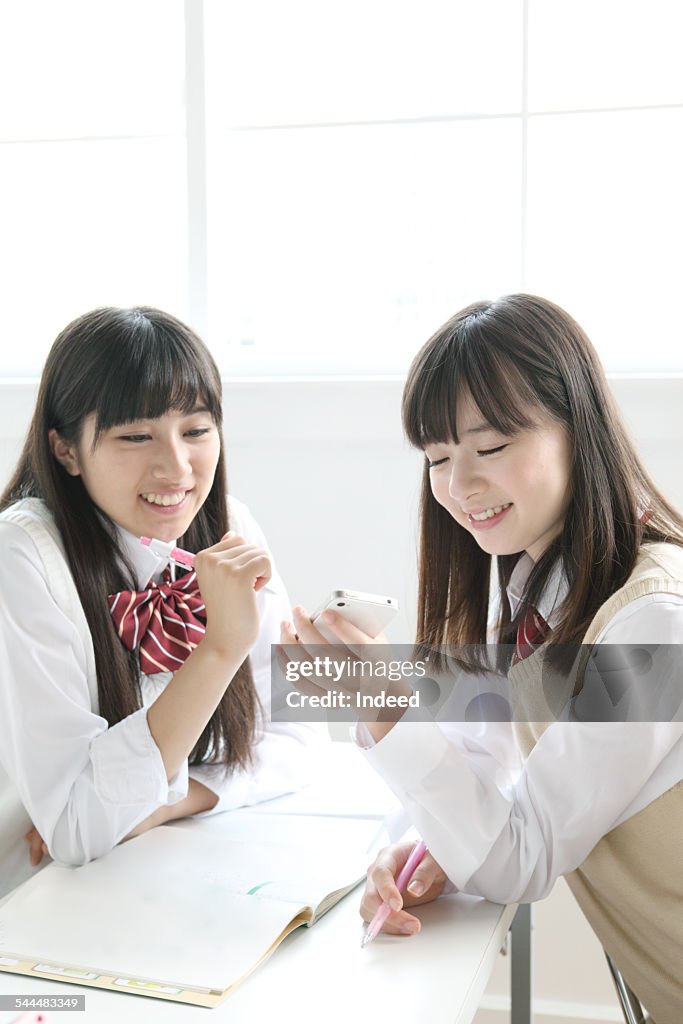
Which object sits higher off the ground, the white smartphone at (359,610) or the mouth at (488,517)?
the mouth at (488,517)

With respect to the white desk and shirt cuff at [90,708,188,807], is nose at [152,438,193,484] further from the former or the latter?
the white desk

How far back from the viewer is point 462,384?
1.23 m

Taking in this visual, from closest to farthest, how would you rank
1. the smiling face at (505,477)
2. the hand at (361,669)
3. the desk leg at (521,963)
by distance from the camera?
the hand at (361,669) → the smiling face at (505,477) → the desk leg at (521,963)

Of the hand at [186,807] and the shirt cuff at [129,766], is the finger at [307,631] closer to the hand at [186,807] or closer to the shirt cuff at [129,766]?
the shirt cuff at [129,766]

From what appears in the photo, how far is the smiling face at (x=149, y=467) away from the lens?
1371mm

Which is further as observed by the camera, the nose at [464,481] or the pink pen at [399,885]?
the nose at [464,481]

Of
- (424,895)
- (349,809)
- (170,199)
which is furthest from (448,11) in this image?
(424,895)

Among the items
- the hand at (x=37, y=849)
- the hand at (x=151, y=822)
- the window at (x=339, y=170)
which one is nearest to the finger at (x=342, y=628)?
the hand at (x=151, y=822)

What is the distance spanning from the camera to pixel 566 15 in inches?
86.0

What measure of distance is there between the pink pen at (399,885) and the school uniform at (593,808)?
47 millimetres

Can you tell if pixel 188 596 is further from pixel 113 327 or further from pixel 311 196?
pixel 311 196

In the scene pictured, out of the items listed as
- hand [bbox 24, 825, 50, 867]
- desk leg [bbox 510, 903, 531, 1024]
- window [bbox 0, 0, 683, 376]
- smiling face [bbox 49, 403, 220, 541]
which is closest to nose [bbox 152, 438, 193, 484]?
smiling face [bbox 49, 403, 220, 541]

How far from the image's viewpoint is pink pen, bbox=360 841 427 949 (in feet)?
3.32

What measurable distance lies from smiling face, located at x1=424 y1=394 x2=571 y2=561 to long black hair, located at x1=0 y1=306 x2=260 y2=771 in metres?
0.38
